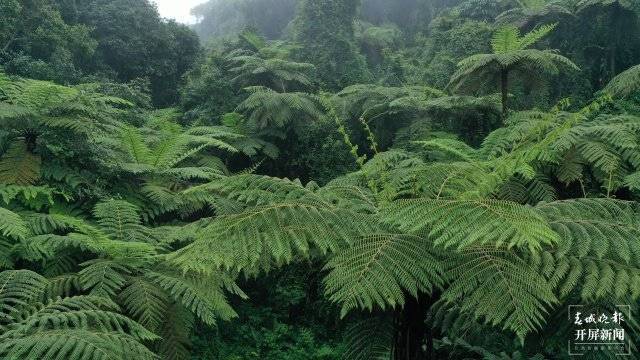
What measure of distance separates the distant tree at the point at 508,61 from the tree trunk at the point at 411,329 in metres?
4.43

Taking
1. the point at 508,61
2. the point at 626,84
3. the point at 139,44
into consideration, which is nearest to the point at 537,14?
the point at 626,84

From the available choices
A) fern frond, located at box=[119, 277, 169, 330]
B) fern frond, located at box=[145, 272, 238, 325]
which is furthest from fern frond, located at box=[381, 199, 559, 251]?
fern frond, located at box=[119, 277, 169, 330]

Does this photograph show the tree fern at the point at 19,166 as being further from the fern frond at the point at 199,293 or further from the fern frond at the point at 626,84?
the fern frond at the point at 626,84

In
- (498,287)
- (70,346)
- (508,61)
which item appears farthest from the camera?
(508,61)

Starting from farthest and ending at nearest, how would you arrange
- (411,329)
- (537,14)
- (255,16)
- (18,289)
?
(255,16)
(537,14)
(18,289)
(411,329)

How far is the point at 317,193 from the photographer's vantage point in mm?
2639

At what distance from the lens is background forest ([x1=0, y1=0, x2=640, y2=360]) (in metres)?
1.96

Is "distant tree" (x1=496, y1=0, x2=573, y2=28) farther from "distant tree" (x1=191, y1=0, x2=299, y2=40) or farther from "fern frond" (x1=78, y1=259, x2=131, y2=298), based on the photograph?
"distant tree" (x1=191, y1=0, x2=299, y2=40)

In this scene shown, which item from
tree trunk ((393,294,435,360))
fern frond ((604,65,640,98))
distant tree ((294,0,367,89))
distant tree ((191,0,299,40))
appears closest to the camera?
tree trunk ((393,294,435,360))

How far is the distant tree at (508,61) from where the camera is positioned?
19.1ft

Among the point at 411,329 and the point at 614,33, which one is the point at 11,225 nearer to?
the point at 411,329

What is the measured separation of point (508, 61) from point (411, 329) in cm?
454

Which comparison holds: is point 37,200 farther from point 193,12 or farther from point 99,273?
point 193,12

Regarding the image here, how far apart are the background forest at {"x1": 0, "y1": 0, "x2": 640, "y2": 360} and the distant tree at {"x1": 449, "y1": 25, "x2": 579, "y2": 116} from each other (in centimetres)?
4
